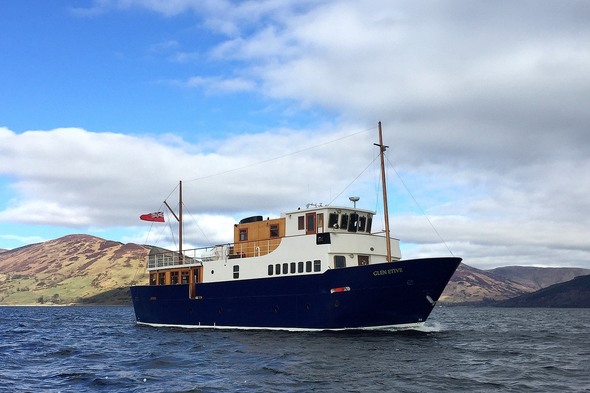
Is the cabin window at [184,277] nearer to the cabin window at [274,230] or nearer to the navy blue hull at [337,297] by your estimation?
the navy blue hull at [337,297]

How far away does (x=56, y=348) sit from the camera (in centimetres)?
3195

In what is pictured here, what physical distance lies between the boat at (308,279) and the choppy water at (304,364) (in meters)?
1.61

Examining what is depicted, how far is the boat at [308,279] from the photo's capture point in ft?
103

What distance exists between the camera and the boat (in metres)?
31.4

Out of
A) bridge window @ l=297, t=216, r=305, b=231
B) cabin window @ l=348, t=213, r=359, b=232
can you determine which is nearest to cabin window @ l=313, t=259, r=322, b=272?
bridge window @ l=297, t=216, r=305, b=231

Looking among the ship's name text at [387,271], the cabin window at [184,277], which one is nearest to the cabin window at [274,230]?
the ship's name text at [387,271]

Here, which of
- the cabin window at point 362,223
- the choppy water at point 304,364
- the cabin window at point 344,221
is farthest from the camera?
the cabin window at point 362,223

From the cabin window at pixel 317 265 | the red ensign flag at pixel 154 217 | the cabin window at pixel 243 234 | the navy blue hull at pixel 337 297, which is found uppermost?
the red ensign flag at pixel 154 217

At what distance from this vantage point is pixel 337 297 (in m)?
32.4

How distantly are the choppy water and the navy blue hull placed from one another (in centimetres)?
128

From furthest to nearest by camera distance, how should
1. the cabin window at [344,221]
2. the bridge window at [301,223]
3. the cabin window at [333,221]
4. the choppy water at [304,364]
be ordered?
the bridge window at [301,223]
the cabin window at [344,221]
the cabin window at [333,221]
the choppy water at [304,364]

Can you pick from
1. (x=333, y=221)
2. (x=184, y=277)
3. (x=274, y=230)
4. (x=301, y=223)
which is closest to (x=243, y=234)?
(x=274, y=230)

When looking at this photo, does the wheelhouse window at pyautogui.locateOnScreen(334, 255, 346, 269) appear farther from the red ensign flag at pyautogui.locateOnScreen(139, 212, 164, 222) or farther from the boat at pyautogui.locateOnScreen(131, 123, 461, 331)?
the red ensign flag at pyautogui.locateOnScreen(139, 212, 164, 222)

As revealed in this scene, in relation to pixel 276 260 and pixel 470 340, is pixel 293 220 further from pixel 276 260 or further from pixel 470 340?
pixel 470 340
